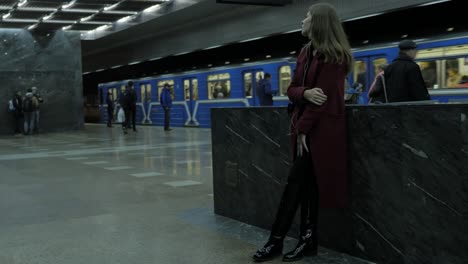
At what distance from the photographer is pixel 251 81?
68.4 feet

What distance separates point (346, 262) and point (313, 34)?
1.62m

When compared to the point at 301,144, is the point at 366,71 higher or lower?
higher

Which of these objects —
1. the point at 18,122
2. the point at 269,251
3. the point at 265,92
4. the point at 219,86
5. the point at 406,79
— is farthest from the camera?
the point at 18,122

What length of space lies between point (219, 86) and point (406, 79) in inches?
657

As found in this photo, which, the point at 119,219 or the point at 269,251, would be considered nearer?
the point at 269,251

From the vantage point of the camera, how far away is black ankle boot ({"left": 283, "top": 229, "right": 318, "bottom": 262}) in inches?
156

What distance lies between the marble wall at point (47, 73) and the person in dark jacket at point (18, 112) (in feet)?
0.86

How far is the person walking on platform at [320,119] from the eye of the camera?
376cm

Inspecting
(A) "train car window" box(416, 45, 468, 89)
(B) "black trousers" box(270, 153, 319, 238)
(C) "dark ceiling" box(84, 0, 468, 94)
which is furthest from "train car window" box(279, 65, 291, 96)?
(B) "black trousers" box(270, 153, 319, 238)

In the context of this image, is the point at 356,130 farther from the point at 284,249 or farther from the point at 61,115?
the point at 61,115

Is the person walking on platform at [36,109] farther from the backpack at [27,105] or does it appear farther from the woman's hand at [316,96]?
the woman's hand at [316,96]

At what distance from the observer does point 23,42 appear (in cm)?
2495

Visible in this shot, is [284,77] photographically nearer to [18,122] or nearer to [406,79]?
[18,122]

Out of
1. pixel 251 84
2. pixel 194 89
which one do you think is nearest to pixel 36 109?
pixel 194 89
